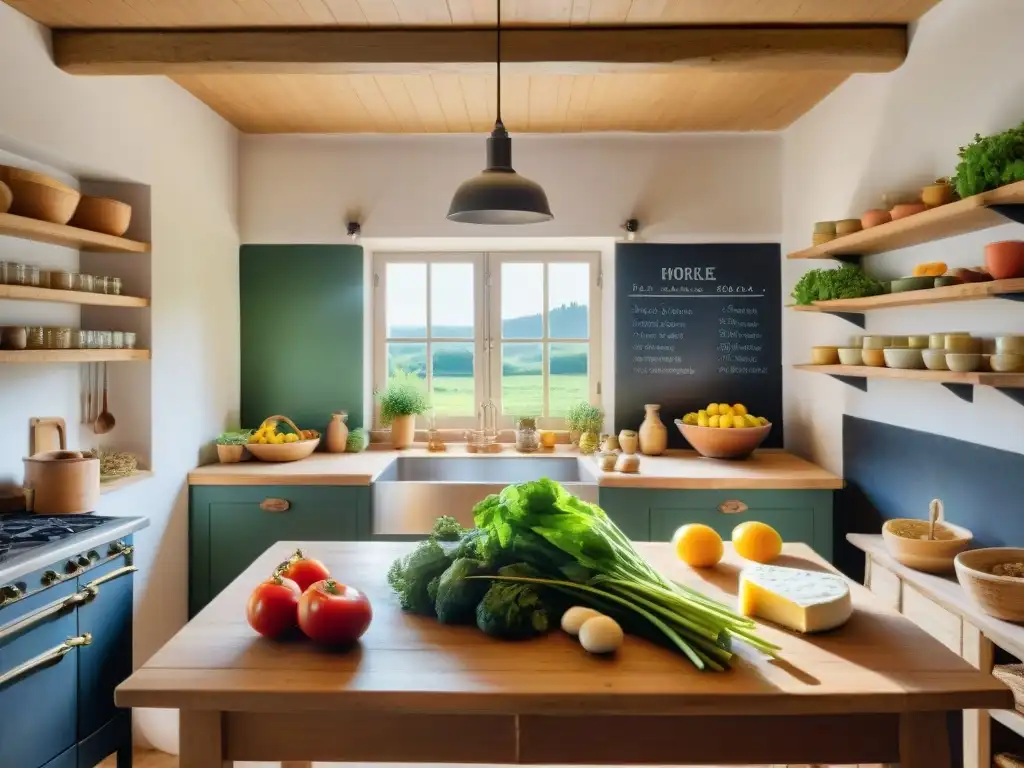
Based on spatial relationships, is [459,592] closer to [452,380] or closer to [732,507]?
[732,507]

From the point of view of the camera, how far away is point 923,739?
52.5 inches

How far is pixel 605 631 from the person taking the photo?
4.58 feet

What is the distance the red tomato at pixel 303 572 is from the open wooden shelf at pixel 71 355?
1.30 metres

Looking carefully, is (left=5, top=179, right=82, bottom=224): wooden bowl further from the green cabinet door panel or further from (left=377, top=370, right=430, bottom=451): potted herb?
(left=377, top=370, right=430, bottom=451): potted herb

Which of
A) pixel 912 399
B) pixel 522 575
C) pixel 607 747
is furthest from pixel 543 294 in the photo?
pixel 607 747

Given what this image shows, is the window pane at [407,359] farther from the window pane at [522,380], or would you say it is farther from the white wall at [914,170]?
the white wall at [914,170]

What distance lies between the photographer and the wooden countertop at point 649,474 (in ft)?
10.8

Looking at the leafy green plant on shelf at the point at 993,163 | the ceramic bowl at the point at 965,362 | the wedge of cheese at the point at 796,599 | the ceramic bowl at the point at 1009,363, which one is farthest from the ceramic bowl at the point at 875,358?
the wedge of cheese at the point at 796,599

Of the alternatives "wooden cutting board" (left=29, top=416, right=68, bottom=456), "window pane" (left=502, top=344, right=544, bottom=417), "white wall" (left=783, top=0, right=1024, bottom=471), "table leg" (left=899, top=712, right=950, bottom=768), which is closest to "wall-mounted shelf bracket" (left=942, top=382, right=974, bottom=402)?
"white wall" (left=783, top=0, right=1024, bottom=471)

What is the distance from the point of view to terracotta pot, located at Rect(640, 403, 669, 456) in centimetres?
388

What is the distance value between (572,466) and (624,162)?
1.64 metres

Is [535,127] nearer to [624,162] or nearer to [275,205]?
[624,162]

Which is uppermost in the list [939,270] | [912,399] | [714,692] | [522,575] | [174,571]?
[939,270]

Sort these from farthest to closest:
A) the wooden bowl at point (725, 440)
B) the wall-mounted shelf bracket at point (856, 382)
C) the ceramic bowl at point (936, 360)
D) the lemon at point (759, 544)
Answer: the wooden bowl at point (725, 440) < the wall-mounted shelf bracket at point (856, 382) < the ceramic bowl at point (936, 360) < the lemon at point (759, 544)
